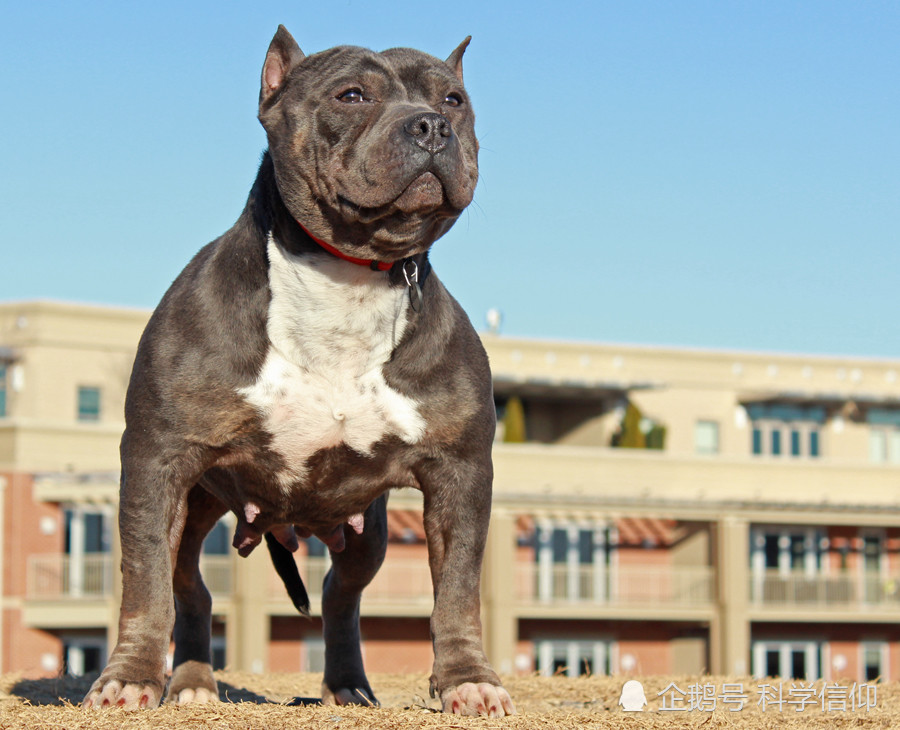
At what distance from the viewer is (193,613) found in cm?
763

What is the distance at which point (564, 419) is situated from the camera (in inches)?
1975

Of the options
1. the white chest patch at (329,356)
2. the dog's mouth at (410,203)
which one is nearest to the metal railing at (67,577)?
the white chest patch at (329,356)

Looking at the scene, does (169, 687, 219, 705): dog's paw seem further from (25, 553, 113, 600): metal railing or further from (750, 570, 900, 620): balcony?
(750, 570, 900, 620): balcony

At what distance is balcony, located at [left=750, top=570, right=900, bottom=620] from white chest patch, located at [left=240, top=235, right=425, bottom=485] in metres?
39.3

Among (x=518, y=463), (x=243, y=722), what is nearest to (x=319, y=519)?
(x=243, y=722)

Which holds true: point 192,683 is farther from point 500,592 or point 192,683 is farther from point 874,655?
point 874,655

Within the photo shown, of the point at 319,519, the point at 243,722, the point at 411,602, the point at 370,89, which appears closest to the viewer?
the point at 243,722

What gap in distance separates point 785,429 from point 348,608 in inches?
1744

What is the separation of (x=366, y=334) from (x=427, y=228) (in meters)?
0.56

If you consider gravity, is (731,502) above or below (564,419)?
below

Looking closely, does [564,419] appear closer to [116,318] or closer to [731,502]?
[731,502]

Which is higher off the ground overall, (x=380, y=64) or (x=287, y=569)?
(x=380, y=64)

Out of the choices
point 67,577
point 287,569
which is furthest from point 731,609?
point 287,569

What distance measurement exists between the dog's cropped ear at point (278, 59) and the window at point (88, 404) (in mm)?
37083
